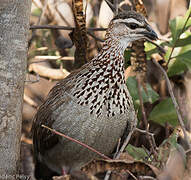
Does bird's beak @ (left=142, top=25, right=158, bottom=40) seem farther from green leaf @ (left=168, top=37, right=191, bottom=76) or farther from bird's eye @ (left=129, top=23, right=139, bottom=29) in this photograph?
green leaf @ (left=168, top=37, right=191, bottom=76)

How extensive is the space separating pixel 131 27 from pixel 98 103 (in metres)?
0.55

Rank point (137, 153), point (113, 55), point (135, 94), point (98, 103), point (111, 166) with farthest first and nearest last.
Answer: point (135, 94) → point (113, 55) → point (98, 103) → point (137, 153) → point (111, 166)

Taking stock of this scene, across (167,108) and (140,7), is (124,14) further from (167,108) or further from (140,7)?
(167,108)

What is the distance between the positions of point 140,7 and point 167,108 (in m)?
1.00

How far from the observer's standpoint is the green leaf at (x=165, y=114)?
12.1 feet

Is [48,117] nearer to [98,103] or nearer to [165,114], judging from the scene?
[98,103]

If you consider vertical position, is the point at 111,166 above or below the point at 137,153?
above

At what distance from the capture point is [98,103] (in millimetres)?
2748

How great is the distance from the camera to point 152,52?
3514mm

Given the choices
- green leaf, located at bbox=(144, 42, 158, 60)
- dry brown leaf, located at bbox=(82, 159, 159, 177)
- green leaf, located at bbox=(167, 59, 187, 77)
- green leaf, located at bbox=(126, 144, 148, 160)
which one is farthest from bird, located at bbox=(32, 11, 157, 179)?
green leaf, located at bbox=(167, 59, 187, 77)

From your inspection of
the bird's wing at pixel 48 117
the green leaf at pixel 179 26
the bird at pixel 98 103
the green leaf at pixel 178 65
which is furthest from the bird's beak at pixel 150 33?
the green leaf at pixel 178 65

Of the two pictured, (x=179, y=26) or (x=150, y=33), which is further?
(x=179, y=26)

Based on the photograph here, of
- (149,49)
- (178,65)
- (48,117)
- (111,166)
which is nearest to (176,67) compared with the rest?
(178,65)

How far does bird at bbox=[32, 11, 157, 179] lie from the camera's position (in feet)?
9.04
